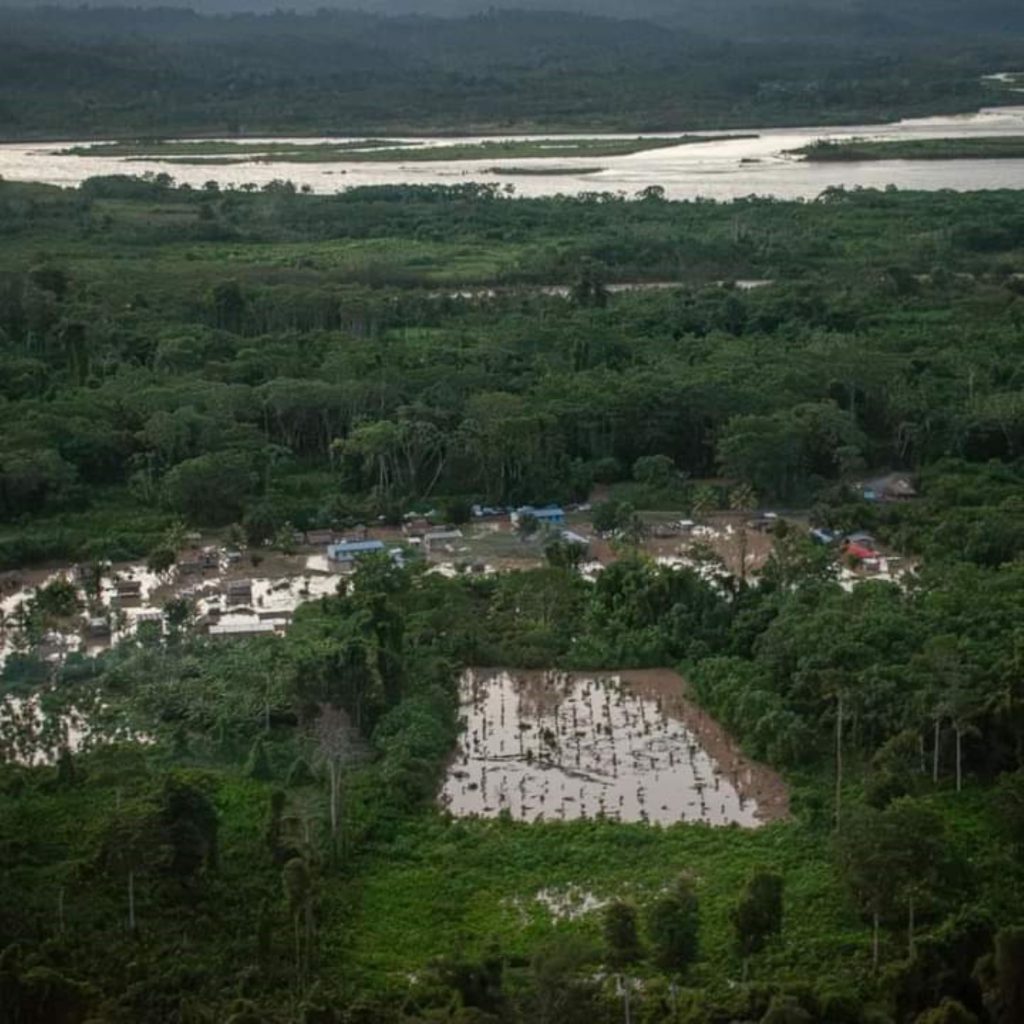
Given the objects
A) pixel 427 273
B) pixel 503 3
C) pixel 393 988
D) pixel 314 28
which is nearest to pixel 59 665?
pixel 393 988

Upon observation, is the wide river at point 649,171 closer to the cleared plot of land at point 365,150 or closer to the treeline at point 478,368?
the cleared plot of land at point 365,150

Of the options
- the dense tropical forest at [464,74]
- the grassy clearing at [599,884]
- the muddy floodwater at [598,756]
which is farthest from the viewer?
the dense tropical forest at [464,74]

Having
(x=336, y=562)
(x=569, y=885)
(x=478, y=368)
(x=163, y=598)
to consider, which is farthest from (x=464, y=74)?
(x=569, y=885)

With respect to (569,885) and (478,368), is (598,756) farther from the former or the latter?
(478,368)

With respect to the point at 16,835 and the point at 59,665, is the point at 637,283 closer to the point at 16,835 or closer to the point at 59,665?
the point at 59,665

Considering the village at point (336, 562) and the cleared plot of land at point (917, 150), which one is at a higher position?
the cleared plot of land at point (917, 150)

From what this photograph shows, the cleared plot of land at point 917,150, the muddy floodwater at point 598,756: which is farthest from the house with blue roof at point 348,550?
the cleared plot of land at point 917,150

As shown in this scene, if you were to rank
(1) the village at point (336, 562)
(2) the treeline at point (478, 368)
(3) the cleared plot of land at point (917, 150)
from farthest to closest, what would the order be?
(3) the cleared plot of land at point (917, 150) < (2) the treeline at point (478, 368) < (1) the village at point (336, 562)
